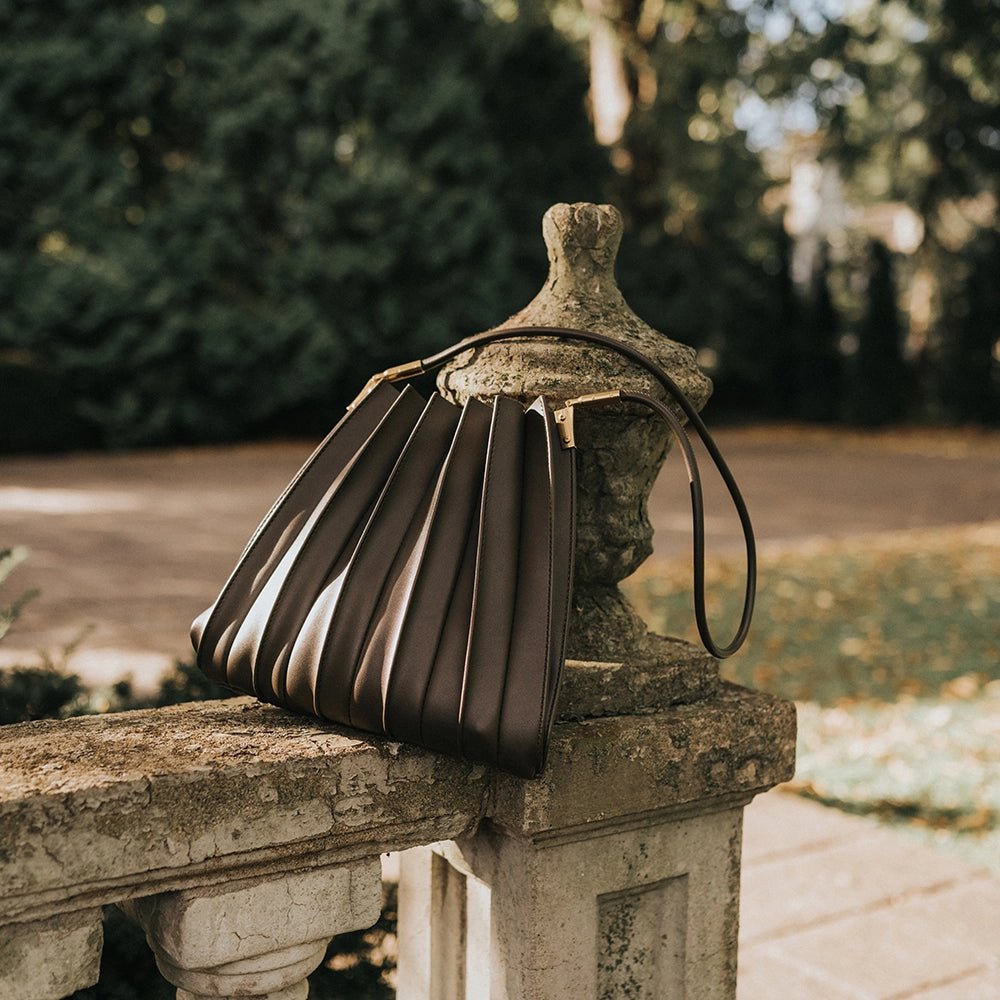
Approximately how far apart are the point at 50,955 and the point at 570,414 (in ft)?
3.05

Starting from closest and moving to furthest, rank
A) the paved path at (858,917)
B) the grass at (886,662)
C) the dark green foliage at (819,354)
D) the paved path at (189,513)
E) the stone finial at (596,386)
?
the stone finial at (596,386)
the paved path at (858,917)
the grass at (886,662)
the paved path at (189,513)
the dark green foliage at (819,354)

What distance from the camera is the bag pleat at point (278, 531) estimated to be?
167 cm

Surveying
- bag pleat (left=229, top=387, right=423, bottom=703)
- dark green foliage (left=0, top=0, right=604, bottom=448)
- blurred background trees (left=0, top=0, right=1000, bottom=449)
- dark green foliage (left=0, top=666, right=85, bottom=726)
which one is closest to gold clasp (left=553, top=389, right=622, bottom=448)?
bag pleat (left=229, top=387, right=423, bottom=703)

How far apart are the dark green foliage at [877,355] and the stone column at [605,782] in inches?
876

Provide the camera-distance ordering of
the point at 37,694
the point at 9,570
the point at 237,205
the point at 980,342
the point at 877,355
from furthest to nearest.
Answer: the point at 877,355 → the point at 980,342 → the point at 237,205 → the point at 37,694 → the point at 9,570

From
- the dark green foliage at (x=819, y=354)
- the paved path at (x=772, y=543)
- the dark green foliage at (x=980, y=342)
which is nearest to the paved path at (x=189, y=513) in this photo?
the paved path at (x=772, y=543)

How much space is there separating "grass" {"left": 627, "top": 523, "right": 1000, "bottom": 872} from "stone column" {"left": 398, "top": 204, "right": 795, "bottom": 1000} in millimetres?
2648

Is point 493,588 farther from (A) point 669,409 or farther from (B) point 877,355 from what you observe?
(B) point 877,355

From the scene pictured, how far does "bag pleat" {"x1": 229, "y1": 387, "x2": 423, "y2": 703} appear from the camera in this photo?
160 cm

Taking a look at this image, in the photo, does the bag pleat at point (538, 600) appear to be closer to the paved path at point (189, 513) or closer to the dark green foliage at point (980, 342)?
the paved path at point (189, 513)

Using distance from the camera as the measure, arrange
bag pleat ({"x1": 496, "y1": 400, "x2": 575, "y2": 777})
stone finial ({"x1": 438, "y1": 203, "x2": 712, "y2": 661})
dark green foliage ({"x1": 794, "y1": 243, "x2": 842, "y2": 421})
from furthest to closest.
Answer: dark green foliage ({"x1": 794, "y1": 243, "x2": 842, "y2": 421})
stone finial ({"x1": 438, "y1": 203, "x2": 712, "y2": 661})
bag pleat ({"x1": 496, "y1": 400, "x2": 575, "y2": 777})

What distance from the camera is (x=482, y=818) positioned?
5.55 feet

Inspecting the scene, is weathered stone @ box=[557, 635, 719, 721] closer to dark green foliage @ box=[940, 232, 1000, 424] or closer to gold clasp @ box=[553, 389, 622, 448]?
gold clasp @ box=[553, 389, 622, 448]

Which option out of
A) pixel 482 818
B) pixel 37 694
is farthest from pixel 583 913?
pixel 37 694
